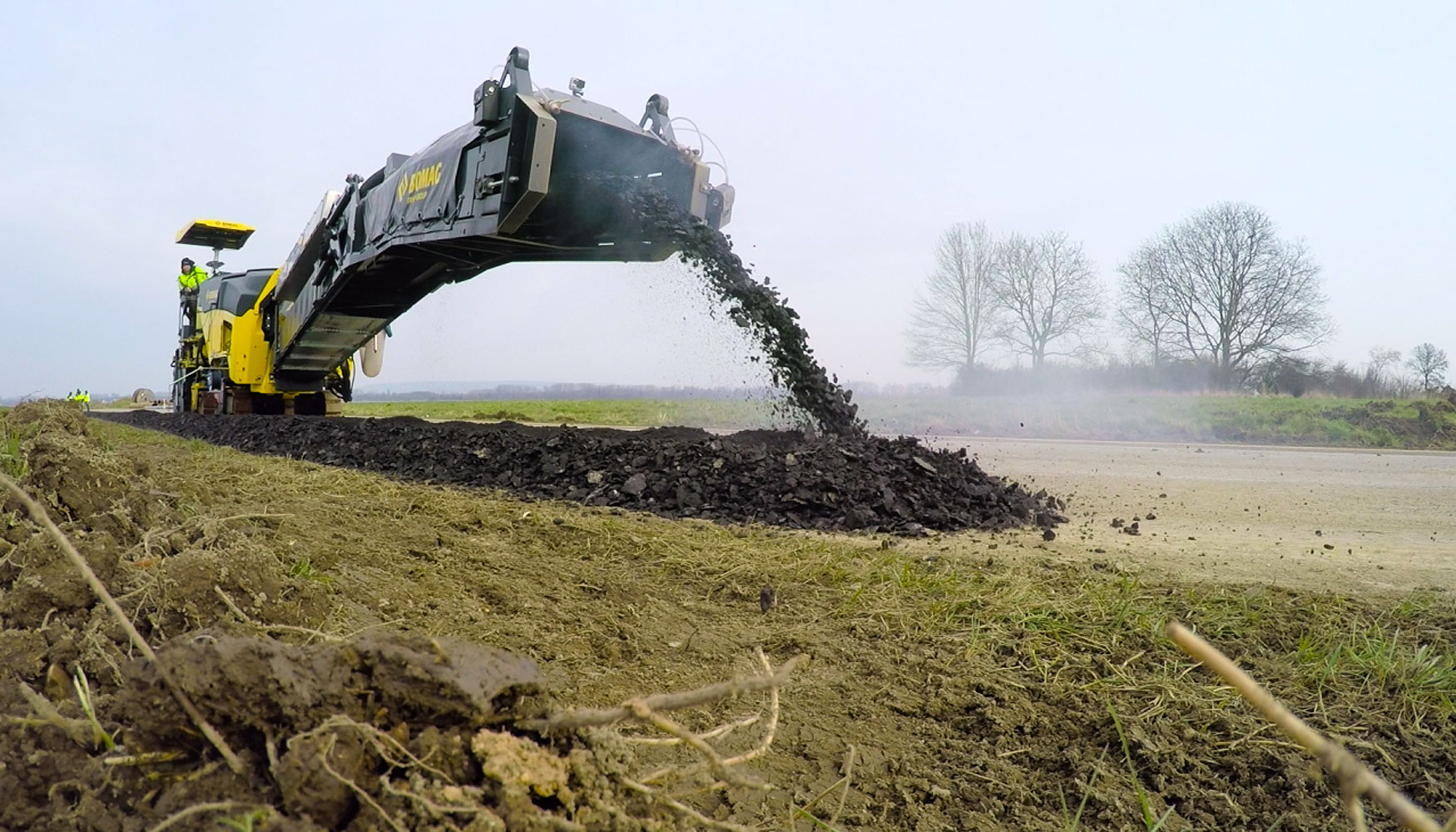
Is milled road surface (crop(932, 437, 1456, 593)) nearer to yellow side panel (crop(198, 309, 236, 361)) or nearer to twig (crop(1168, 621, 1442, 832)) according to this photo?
twig (crop(1168, 621, 1442, 832))

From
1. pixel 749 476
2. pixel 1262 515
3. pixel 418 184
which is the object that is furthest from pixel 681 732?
pixel 418 184

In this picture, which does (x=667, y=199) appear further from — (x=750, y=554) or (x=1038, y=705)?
(x=1038, y=705)

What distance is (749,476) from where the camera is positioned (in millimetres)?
6477

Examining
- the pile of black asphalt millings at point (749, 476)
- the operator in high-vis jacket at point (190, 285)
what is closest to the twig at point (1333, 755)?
the pile of black asphalt millings at point (749, 476)

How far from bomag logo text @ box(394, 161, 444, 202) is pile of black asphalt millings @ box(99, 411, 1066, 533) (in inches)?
91.3

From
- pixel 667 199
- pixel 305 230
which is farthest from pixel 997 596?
pixel 305 230

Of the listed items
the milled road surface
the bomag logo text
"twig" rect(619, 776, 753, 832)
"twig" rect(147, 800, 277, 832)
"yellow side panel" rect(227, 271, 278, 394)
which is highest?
the bomag logo text

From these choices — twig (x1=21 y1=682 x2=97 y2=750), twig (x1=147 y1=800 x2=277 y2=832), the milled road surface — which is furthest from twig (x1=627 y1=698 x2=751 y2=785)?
the milled road surface

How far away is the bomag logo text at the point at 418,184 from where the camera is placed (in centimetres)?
738

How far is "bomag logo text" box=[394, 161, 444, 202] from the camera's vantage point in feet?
24.2

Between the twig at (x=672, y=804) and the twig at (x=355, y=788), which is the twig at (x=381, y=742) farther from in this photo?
the twig at (x=672, y=804)

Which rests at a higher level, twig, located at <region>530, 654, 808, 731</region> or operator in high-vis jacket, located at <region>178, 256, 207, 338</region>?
operator in high-vis jacket, located at <region>178, 256, 207, 338</region>

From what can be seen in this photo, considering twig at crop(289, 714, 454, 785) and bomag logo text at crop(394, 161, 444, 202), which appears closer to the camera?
twig at crop(289, 714, 454, 785)

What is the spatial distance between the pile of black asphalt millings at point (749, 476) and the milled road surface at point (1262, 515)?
0.60 metres
